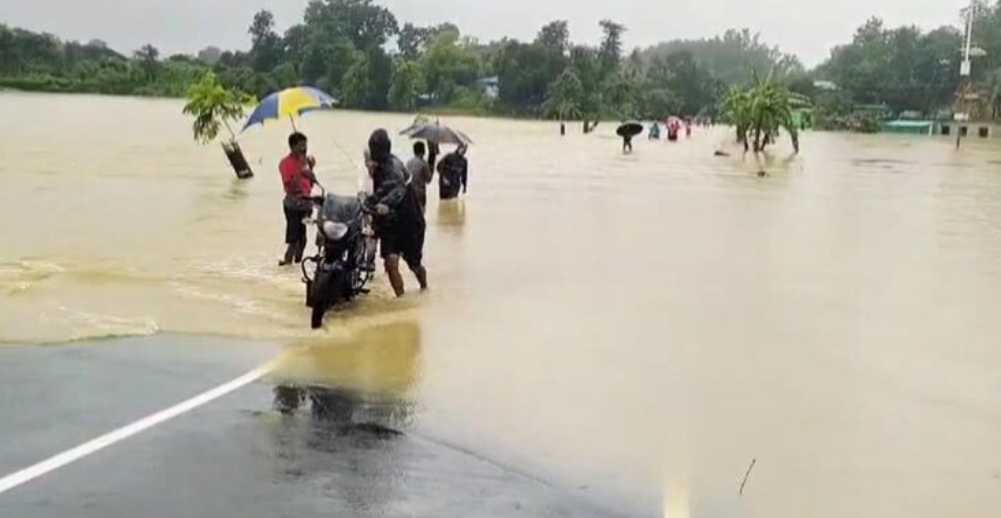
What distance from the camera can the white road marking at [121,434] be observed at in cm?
550

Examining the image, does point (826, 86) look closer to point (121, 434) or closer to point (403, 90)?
point (403, 90)

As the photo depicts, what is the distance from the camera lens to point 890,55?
122750mm

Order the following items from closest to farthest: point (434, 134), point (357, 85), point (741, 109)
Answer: point (434, 134)
point (741, 109)
point (357, 85)

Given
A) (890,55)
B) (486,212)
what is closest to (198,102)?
(486,212)

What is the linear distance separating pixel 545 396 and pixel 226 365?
7.26 feet

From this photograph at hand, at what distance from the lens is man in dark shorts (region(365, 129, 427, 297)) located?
33.1 ft

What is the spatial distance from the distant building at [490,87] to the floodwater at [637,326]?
96856 mm

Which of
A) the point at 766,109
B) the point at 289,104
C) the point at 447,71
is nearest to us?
the point at 289,104

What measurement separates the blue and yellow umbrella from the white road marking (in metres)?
5.47

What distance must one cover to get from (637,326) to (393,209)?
93.2 inches

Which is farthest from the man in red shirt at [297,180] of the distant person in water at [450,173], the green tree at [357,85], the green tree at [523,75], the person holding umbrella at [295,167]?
the green tree at [357,85]

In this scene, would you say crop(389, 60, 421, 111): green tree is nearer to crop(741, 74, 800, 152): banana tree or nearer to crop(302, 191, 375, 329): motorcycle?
crop(741, 74, 800, 152): banana tree

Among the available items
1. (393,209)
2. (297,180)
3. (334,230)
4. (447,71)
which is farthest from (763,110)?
(447,71)

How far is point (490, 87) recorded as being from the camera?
12050 centimetres
